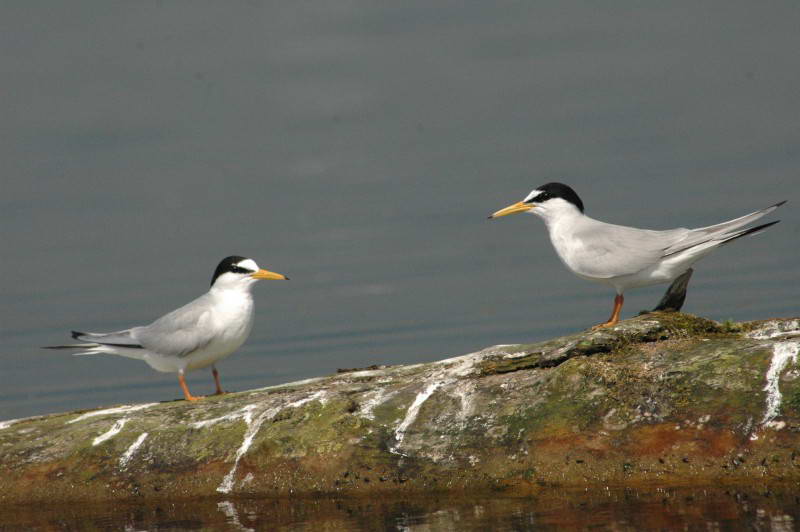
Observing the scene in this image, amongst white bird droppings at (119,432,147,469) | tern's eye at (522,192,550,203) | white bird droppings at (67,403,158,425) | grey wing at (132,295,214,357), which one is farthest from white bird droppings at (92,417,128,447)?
tern's eye at (522,192,550,203)

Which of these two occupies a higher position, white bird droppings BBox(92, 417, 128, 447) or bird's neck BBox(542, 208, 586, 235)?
bird's neck BBox(542, 208, 586, 235)

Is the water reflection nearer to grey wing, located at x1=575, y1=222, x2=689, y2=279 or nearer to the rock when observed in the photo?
the rock

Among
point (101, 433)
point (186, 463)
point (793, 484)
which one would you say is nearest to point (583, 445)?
point (793, 484)

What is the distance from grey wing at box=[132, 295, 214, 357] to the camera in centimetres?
865

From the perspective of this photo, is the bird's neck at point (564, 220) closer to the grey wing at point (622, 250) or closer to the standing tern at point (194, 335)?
the grey wing at point (622, 250)

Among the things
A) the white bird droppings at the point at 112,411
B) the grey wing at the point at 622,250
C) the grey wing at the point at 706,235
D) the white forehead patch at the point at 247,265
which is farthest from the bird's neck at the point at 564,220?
the white bird droppings at the point at 112,411

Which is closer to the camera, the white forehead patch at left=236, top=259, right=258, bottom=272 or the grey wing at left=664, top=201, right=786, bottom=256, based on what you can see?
the grey wing at left=664, top=201, right=786, bottom=256

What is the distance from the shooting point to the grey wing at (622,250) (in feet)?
26.2

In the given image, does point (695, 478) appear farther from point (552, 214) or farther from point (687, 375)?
point (552, 214)

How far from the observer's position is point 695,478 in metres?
5.64

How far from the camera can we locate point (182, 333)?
28.4 ft

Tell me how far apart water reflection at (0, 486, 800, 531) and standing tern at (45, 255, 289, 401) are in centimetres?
A: 209

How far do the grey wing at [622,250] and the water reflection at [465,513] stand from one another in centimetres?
255

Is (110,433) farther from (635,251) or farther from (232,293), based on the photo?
(635,251)
